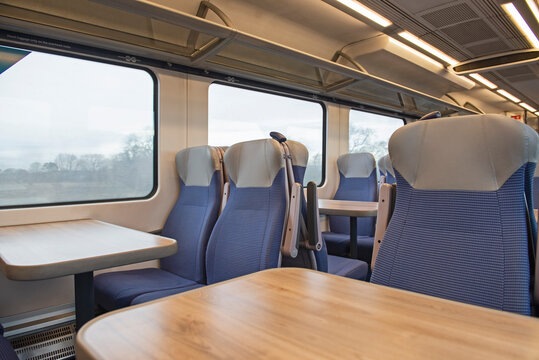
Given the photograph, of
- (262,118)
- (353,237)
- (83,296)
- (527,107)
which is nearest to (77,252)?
(83,296)

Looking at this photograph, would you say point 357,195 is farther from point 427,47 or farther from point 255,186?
point 255,186

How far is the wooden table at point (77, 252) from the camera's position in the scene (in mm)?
1386

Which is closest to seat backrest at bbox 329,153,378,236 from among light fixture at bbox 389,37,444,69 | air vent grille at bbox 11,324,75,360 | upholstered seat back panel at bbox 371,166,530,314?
light fixture at bbox 389,37,444,69

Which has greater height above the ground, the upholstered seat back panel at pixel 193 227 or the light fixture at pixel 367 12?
the light fixture at pixel 367 12

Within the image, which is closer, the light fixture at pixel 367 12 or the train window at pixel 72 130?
the train window at pixel 72 130

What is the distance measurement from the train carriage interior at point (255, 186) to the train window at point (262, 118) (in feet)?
0.09

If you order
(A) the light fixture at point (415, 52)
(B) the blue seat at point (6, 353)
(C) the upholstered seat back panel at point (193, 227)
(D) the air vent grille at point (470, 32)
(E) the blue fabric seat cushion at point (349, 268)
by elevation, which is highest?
(A) the light fixture at point (415, 52)

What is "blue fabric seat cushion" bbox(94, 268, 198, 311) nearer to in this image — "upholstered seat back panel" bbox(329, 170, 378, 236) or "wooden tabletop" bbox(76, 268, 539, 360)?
"wooden tabletop" bbox(76, 268, 539, 360)

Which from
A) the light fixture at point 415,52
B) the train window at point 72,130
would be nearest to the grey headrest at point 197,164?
the train window at point 72,130

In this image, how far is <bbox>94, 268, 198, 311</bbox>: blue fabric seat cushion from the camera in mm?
2151

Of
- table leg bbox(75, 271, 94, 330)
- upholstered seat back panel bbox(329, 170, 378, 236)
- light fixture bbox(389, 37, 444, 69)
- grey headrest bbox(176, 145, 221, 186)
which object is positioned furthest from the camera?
upholstered seat back panel bbox(329, 170, 378, 236)

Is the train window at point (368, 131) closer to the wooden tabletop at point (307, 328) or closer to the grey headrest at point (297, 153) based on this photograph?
the grey headrest at point (297, 153)

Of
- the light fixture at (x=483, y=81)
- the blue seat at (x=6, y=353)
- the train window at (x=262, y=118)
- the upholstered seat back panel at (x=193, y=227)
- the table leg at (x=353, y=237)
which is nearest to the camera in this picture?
the blue seat at (x=6, y=353)

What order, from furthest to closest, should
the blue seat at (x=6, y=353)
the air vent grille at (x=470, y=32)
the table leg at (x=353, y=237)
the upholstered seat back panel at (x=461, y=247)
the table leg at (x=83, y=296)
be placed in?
the table leg at (x=353, y=237)
the air vent grille at (x=470, y=32)
the table leg at (x=83, y=296)
the blue seat at (x=6, y=353)
the upholstered seat back panel at (x=461, y=247)
